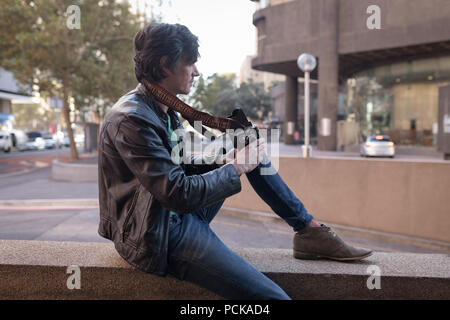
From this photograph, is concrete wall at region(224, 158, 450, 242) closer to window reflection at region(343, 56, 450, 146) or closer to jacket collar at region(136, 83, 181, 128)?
jacket collar at region(136, 83, 181, 128)

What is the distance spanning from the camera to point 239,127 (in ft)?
Result: 6.24

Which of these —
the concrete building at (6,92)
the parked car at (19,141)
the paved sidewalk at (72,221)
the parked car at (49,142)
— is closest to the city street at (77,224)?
the paved sidewalk at (72,221)

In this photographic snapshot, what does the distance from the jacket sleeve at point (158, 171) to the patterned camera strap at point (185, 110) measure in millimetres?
194

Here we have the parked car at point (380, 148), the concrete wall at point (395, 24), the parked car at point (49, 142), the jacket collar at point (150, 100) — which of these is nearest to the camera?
the jacket collar at point (150, 100)

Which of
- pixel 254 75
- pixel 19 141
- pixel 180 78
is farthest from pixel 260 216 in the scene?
pixel 254 75

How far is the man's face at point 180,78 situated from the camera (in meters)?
1.89

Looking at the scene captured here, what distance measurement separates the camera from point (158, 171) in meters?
1.64

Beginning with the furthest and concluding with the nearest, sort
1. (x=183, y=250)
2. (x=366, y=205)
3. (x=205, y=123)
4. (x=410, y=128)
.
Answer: (x=410, y=128), (x=366, y=205), (x=205, y=123), (x=183, y=250)

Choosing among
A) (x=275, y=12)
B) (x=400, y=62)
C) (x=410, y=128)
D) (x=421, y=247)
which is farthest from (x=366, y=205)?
(x=275, y=12)

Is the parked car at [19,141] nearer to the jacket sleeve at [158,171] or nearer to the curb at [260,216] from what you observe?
the curb at [260,216]

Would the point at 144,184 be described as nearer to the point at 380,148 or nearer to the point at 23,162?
the point at 380,148

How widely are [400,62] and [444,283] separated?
27.6 m

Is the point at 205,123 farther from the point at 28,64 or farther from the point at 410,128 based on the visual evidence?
the point at 410,128

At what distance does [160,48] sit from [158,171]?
56 centimetres
